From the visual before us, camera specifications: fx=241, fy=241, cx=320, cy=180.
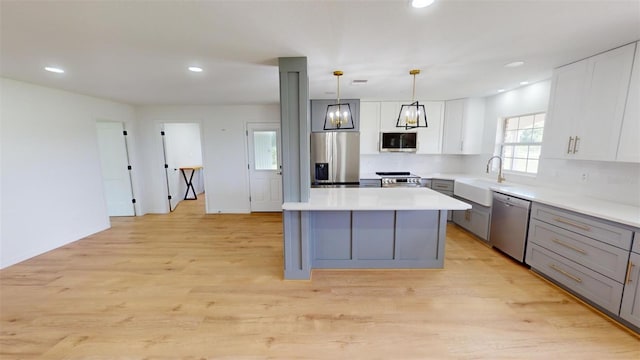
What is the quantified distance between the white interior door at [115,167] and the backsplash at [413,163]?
5109 millimetres

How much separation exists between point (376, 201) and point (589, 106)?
93.8 inches

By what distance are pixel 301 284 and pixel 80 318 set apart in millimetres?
1999

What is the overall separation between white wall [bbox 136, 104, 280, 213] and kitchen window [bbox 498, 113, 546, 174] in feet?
14.3

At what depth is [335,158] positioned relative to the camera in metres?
4.61

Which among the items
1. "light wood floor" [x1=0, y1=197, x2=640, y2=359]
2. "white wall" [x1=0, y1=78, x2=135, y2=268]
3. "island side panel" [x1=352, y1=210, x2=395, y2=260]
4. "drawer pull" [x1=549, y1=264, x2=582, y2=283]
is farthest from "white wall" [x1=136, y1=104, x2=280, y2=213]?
"drawer pull" [x1=549, y1=264, x2=582, y2=283]

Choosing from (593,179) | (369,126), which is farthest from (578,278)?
(369,126)

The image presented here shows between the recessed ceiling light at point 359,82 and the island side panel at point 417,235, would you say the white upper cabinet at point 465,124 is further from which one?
the island side panel at point 417,235

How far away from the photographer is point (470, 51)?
233 centimetres

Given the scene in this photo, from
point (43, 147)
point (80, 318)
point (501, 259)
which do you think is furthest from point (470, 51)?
point (43, 147)

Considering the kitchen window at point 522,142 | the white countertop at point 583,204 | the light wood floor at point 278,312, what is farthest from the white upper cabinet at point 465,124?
the light wood floor at point 278,312

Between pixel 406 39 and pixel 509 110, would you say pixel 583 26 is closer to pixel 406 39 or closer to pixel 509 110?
pixel 406 39

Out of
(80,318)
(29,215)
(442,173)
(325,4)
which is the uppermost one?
(325,4)

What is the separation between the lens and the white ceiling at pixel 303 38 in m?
1.60

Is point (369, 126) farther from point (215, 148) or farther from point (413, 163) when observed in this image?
point (215, 148)
